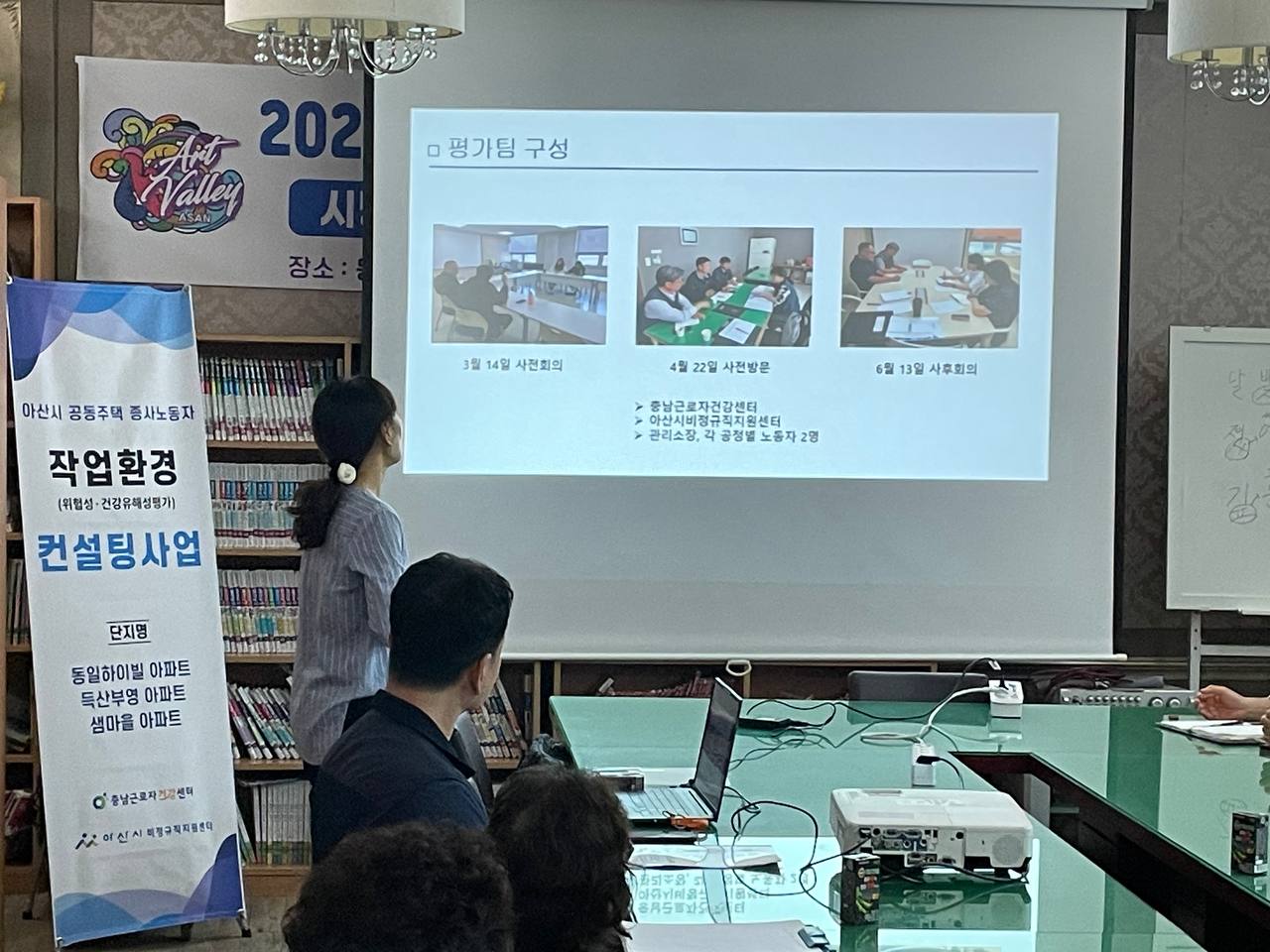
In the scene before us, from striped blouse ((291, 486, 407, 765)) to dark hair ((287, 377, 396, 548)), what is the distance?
36 millimetres

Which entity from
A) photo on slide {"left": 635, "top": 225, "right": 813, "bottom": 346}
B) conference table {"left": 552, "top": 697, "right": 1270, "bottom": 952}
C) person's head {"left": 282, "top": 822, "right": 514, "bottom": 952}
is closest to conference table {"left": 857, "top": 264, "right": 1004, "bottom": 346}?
photo on slide {"left": 635, "top": 225, "right": 813, "bottom": 346}

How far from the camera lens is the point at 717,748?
308 centimetres

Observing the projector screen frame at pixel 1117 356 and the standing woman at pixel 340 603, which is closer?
the standing woman at pixel 340 603

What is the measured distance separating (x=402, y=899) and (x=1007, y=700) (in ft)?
10.3

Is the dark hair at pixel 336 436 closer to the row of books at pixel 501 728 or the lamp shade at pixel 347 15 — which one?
the lamp shade at pixel 347 15

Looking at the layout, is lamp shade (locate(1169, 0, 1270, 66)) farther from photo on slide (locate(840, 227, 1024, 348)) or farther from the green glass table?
the green glass table

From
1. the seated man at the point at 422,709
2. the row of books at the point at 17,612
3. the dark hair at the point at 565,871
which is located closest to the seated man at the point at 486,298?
the row of books at the point at 17,612

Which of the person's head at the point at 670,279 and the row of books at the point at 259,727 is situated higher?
the person's head at the point at 670,279

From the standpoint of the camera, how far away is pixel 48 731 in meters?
4.30

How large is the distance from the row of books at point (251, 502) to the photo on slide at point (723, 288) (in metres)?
1.26

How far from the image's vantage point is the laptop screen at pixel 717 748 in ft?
9.68

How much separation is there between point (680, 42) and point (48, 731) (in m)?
2.83

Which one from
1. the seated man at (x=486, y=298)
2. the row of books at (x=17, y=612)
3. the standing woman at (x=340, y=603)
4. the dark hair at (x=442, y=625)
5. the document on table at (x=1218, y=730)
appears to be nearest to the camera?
the dark hair at (x=442, y=625)

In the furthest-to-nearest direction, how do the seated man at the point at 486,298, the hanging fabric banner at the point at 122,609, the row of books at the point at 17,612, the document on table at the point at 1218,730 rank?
1. the seated man at the point at 486,298
2. the row of books at the point at 17,612
3. the hanging fabric banner at the point at 122,609
4. the document on table at the point at 1218,730
